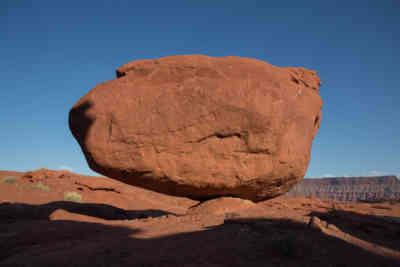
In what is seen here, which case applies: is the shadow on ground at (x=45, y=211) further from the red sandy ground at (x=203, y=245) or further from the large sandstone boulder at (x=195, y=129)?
the large sandstone boulder at (x=195, y=129)

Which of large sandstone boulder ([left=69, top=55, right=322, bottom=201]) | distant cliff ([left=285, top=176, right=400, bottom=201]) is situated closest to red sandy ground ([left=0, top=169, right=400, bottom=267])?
large sandstone boulder ([left=69, top=55, right=322, bottom=201])

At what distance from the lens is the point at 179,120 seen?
559 centimetres

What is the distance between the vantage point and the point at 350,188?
6166cm

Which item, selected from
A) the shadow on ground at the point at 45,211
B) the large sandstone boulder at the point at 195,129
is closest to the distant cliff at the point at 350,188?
the shadow on ground at the point at 45,211

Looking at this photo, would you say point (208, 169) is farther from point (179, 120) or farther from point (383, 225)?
point (383, 225)

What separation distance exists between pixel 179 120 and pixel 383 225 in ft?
19.1

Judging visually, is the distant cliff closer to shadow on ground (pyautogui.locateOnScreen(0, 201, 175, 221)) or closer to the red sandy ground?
shadow on ground (pyautogui.locateOnScreen(0, 201, 175, 221))

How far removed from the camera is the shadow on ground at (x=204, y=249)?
2.58 m

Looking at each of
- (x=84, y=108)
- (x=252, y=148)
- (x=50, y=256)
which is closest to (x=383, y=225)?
(x=252, y=148)

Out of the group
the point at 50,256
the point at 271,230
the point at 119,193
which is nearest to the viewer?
the point at 50,256

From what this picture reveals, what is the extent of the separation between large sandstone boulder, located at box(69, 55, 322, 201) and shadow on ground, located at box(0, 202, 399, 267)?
1.80m

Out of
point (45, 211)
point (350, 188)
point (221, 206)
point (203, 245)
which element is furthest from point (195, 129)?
point (350, 188)

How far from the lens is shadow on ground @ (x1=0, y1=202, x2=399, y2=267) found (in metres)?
2.58

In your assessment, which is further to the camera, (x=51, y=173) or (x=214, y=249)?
(x=51, y=173)
